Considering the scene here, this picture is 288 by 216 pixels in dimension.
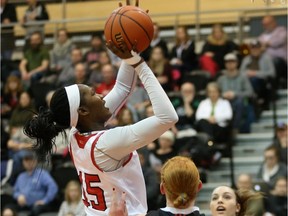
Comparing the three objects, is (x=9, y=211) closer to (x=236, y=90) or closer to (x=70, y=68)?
(x=70, y=68)

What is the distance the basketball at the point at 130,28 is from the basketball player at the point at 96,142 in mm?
83

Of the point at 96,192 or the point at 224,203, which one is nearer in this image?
the point at 96,192

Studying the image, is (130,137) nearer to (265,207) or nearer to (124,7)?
(124,7)

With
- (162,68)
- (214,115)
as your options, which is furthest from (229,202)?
(162,68)

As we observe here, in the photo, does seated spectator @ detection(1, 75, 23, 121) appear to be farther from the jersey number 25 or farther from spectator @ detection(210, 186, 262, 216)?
the jersey number 25

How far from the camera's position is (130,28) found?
495 cm

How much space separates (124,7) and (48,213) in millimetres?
5814

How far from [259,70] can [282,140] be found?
1678 millimetres

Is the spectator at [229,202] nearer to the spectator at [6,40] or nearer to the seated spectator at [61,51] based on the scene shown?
the seated spectator at [61,51]

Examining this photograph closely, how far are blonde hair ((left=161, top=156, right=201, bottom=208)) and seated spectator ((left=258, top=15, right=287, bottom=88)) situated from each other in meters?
7.61

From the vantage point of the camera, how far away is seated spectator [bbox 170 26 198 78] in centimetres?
1237

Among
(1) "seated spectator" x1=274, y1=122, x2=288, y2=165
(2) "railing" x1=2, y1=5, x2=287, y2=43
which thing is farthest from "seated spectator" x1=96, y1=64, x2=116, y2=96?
(1) "seated spectator" x1=274, y1=122, x2=288, y2=165

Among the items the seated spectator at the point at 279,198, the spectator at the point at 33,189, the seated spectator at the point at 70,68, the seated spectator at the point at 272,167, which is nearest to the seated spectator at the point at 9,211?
the spectator at the point at 33,189

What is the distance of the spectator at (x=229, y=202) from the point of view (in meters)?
5.26
